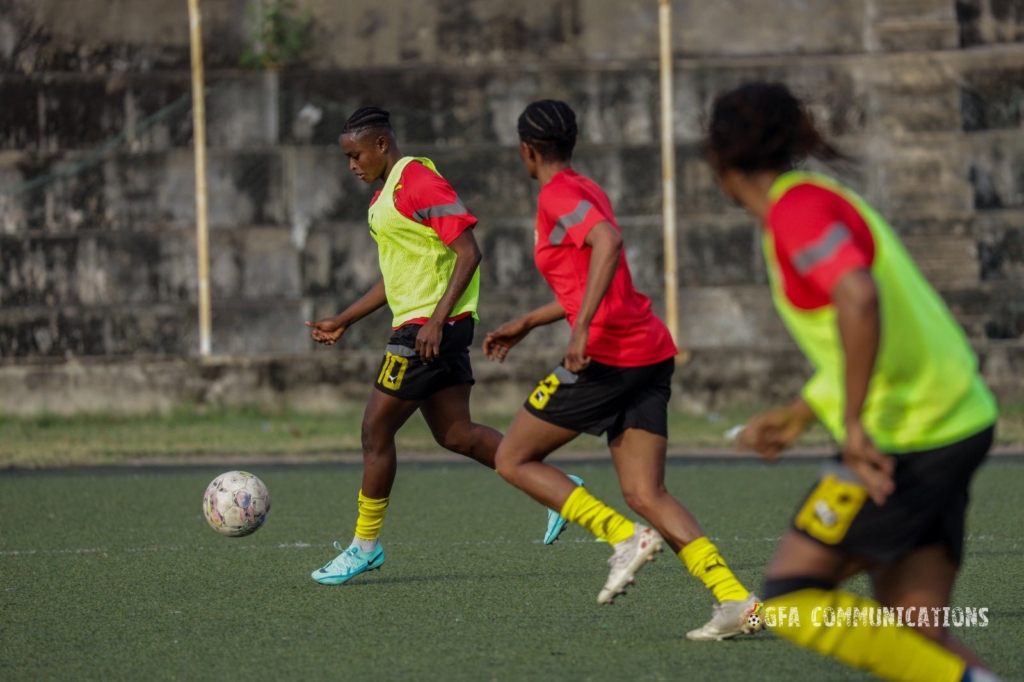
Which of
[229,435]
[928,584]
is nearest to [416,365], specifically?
[928,584]

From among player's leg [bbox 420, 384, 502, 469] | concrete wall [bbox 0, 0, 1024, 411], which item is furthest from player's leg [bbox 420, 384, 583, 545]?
concrete wall [bbox 0, 0, 1024, 411]

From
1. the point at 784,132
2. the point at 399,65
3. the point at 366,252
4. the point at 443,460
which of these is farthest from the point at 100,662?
the point at 399,65

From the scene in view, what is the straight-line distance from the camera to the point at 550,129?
564 centimetres

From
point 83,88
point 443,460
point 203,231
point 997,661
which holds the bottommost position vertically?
point 443,460

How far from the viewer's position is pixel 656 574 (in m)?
6.94

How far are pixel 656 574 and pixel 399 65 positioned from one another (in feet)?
35.7

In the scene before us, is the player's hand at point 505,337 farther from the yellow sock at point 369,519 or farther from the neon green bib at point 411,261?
the yellow sock at point 369,519

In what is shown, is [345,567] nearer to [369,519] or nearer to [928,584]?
[369,519]

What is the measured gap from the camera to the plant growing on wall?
16547 millimetres

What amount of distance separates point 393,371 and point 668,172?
9.59 metres

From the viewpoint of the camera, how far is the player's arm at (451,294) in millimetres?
6664

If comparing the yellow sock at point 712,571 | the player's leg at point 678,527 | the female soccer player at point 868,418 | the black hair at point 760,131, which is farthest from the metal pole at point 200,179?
the female soccer player at point 868,418

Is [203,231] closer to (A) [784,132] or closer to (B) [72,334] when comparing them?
(B) [72,334]

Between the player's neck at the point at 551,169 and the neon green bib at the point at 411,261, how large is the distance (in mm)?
1244
